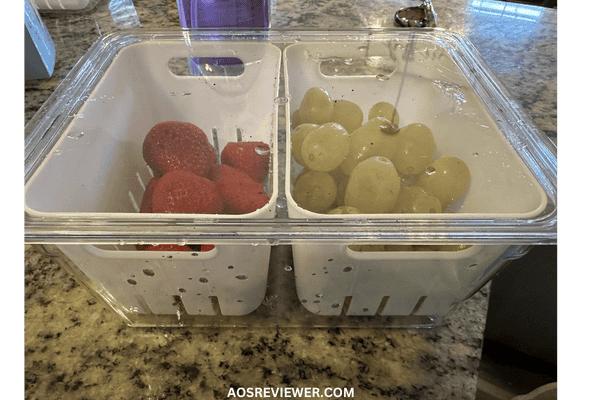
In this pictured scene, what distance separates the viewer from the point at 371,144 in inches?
19.1

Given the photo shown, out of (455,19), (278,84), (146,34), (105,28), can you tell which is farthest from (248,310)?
(455,19)

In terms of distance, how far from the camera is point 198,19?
0.67 m

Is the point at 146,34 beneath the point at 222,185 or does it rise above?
above

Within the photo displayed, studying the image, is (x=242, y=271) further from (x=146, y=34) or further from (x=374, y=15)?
(x=374, y=15)

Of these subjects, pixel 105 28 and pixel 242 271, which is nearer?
pixel 242 271

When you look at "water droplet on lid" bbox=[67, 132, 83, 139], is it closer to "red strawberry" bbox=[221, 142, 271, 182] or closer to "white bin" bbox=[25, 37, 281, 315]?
"white bin" bbox=[25, 37, 281, 315]

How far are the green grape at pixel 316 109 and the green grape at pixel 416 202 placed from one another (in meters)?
0.17

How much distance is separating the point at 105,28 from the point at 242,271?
85 cm

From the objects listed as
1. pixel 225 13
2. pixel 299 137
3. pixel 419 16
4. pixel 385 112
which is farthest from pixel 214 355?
pixel 419 16

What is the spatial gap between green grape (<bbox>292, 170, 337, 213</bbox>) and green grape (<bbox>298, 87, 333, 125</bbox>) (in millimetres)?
109

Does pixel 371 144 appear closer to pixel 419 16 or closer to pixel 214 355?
pixel 214 355

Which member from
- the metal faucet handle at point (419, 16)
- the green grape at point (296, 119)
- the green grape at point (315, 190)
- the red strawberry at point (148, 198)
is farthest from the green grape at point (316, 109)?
the metal faucet handle at point (419, 16)

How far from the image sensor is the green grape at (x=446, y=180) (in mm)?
465

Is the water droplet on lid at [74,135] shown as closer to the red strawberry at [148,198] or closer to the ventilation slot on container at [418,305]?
the red strawberry at [148,198]
